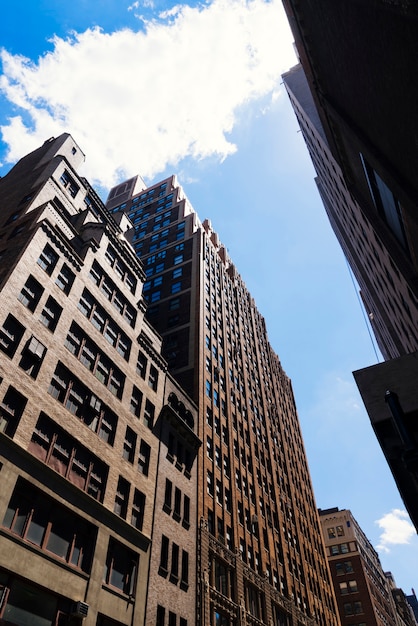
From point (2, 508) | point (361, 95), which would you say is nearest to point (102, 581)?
point (2, 508)

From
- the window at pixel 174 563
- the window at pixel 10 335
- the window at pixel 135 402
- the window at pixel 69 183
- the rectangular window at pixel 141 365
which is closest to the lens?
the window at pixel 10 335

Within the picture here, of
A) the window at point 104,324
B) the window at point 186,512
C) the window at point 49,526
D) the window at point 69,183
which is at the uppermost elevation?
the window at point 69,183

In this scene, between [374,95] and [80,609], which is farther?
[80,609]

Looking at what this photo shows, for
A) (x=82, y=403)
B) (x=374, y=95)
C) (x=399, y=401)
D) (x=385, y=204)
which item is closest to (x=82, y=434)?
(x=82, y=403)

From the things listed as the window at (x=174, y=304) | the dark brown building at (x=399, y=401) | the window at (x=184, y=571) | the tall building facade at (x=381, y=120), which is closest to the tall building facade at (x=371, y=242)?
the tall building facade at (x=381, y=120)

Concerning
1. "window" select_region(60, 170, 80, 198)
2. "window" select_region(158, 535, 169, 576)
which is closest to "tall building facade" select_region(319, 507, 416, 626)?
"window" select_region(158, 535, 169, 576)

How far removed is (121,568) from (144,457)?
26.9ft

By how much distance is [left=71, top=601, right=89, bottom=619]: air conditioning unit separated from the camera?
20.7 meters

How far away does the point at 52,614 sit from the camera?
19984mm

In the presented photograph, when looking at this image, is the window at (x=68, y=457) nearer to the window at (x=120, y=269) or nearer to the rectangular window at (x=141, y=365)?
the rectangular window at (x=141, y=365)

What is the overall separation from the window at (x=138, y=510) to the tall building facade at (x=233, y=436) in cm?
574

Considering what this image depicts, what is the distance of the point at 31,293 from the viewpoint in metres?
27.3

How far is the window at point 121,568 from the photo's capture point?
24.9m

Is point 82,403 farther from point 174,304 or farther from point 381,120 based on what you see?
point 174,304
